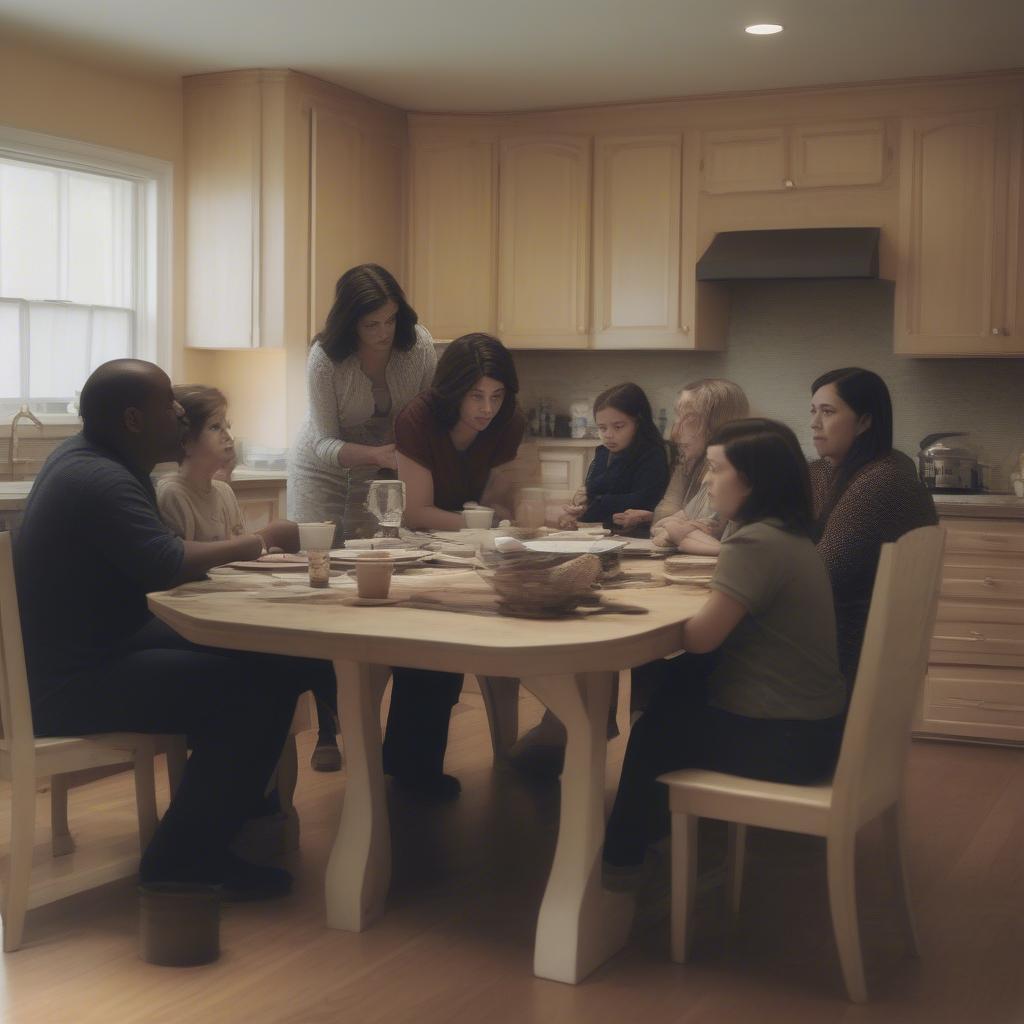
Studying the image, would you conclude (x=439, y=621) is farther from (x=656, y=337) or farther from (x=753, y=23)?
(x=656, y=337)

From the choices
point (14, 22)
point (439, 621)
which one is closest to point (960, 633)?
point (439, 621)

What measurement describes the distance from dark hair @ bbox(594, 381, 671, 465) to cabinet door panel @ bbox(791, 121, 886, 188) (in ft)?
5.72

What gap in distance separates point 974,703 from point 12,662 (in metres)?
3.25

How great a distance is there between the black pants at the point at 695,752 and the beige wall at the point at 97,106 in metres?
3.41

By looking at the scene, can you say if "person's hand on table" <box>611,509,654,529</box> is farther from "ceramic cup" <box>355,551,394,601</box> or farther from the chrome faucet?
the chrome faucet

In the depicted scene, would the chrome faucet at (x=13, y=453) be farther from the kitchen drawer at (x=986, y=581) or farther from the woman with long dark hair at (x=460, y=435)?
the kitchen drawer at (x=986, y=581)

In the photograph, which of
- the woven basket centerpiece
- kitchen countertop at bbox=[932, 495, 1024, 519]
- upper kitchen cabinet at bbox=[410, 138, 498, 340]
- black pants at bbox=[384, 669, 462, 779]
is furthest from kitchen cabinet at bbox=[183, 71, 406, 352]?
the woven basket centerpiece

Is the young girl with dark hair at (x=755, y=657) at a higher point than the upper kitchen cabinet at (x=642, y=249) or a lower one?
lower

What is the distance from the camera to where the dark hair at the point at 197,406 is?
333cm

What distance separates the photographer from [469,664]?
89.7 inches

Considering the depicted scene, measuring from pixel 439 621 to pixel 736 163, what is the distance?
371 cm

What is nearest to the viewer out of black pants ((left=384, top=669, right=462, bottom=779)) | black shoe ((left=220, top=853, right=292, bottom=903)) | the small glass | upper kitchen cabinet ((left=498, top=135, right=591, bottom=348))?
black shoe ((left=220, top=853, right=292, bottom=903))

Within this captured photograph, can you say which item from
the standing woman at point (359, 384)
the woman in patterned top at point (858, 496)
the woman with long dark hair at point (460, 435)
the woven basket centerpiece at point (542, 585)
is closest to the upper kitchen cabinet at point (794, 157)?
the standing woman at point (359, 384)

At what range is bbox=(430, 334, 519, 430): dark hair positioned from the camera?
12.2 feet
